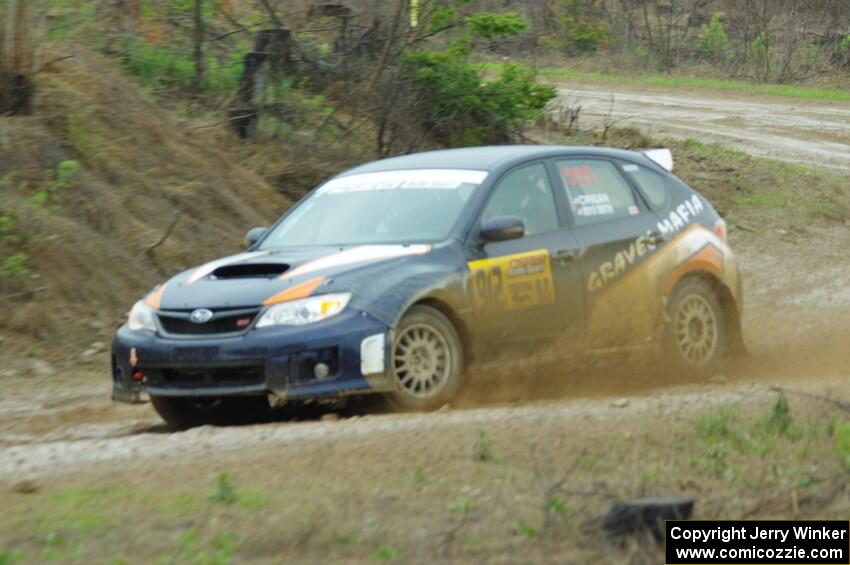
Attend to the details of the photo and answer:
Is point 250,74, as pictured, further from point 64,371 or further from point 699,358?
point 699,358

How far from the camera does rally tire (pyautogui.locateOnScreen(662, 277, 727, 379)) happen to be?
9773 millimetres

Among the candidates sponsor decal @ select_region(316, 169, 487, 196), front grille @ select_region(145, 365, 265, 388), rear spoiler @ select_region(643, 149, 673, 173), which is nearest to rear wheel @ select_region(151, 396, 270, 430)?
front grille @ select_region(145, 365, 265, 388)

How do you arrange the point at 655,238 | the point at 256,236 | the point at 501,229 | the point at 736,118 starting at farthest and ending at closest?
1. the point at 736,118
2. the point at 655,238
3. the point at 256,236
4. the point at 501,229

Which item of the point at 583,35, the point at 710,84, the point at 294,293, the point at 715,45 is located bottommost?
the point at 710,84

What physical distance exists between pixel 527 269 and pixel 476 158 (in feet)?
3.02

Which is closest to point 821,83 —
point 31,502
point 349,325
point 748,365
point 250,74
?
point 250,74

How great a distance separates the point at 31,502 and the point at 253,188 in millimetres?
9113

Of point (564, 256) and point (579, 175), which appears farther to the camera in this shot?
point (579, 175)

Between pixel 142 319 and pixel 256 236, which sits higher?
pixel 256 236

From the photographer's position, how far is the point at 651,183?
400 inches

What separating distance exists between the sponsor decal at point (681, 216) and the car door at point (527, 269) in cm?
96

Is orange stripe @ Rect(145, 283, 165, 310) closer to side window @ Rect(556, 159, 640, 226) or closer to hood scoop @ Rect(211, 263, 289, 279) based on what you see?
hood scoop @ Rect(211, 263, 289, 279)

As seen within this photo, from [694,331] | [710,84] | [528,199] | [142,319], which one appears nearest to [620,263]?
[528,199]

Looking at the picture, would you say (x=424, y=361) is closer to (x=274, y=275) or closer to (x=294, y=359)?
(x=294, y=359)
